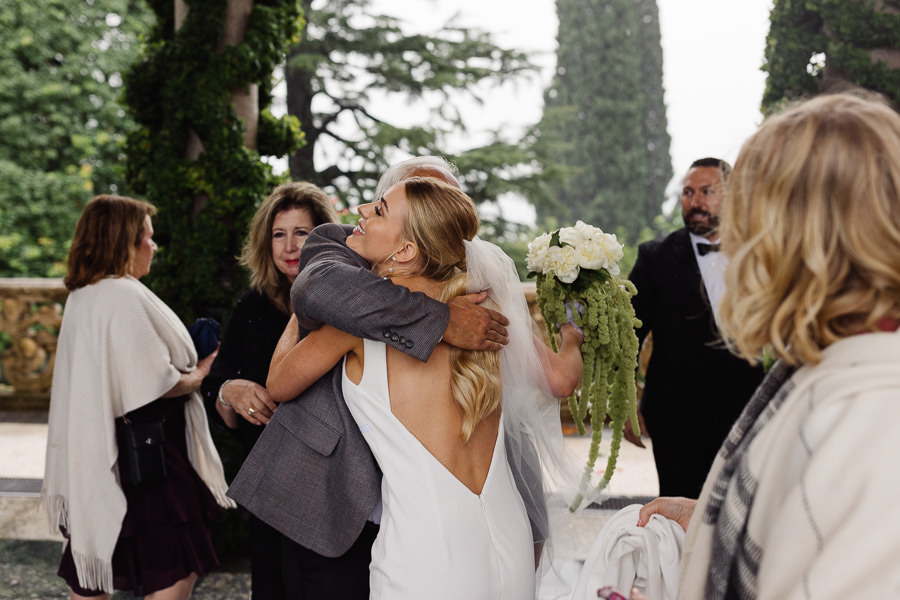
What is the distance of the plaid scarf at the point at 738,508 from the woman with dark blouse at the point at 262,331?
1.67 m

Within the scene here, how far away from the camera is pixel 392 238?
1.96m

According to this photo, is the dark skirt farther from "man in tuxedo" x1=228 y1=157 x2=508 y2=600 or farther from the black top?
"man in tuxedo" x1=228 y1=157 x2=508 y2=600

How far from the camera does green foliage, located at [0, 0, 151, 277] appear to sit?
11.3 meters

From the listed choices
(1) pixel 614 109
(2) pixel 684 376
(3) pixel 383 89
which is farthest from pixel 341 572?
(1) pixel 614 109

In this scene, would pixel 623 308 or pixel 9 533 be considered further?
pixel 9 533

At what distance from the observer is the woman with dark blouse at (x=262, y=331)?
8.68 feet

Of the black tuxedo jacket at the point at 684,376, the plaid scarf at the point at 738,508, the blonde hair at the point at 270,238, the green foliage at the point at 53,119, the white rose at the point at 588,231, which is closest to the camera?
the plaid scarf at the point at 738,508

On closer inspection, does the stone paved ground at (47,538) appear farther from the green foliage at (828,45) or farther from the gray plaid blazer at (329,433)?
the green foliage at (828,45)

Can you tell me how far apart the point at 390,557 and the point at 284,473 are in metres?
0.39

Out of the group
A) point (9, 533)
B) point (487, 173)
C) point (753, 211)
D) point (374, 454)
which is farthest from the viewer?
point (487, 173)

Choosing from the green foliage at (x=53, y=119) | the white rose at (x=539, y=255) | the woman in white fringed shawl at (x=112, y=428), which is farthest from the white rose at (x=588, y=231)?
the green foliage at (x=53, y=119)

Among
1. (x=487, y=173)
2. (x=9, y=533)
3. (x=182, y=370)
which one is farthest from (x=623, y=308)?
(x=487, y=173)

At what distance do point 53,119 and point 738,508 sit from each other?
12.7m

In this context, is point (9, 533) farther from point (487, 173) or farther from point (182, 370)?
point (487, 173)
